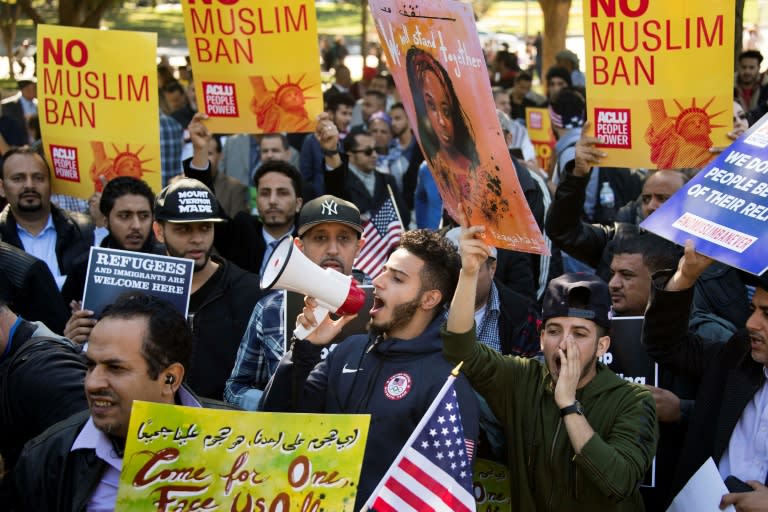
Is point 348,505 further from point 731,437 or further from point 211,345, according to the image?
point 211,345

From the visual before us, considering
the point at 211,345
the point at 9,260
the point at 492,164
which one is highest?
the point at 492,164

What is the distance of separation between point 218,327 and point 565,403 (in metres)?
2.29

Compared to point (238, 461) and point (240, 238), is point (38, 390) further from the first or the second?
point (240, 238)

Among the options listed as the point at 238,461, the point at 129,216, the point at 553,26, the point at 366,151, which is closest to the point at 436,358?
the point at 238,461

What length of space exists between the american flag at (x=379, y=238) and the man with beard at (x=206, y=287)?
Result: 155 cm

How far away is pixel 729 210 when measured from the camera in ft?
14.3

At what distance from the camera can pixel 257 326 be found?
5.52 m

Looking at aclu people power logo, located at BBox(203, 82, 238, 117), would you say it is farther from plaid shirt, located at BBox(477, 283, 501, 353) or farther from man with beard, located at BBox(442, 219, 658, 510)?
man with beard, located at BBox(442, 219, 658, 510)

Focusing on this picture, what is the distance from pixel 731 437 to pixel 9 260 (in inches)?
147

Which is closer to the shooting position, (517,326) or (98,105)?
(517,326)

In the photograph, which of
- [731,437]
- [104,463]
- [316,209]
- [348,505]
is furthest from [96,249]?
[731,437]

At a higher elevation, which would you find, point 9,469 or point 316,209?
point 316,209

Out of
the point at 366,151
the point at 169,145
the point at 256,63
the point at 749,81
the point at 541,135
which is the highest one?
the point at 256,63

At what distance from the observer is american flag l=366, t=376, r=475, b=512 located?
3.91 meters
